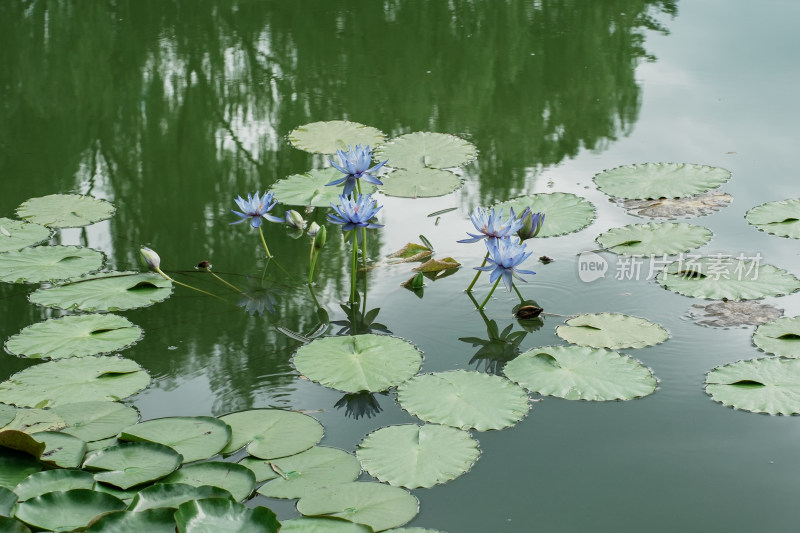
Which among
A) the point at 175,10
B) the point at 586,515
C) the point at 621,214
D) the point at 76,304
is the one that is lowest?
the point at 586,515

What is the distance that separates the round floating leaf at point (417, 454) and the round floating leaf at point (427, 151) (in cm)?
201

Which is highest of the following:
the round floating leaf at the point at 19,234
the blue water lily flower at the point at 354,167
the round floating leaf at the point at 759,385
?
the blue water lily flower at the point at 354,167

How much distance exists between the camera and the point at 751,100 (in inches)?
200

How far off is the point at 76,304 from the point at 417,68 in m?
3.03

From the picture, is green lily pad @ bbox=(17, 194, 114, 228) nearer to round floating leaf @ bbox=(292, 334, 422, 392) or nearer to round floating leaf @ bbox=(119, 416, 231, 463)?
round floating leaf @ bbox=(292, 334, 422, 392)

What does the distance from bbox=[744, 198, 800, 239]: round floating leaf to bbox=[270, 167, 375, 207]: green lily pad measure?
1666 millimetres

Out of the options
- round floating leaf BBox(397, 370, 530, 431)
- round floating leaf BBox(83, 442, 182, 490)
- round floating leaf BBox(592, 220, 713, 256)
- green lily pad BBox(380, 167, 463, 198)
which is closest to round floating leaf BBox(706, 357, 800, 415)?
round floating leaf BBox(397, 370, 530, 431)

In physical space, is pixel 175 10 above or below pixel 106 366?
above

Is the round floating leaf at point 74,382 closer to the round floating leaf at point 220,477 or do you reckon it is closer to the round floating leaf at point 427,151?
the round floating leaf at point 220,477

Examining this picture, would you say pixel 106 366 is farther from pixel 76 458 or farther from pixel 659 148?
pixel 659 148

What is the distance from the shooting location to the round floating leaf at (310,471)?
7.27 feet

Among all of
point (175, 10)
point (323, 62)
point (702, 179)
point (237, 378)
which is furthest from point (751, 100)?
point (175, 10)

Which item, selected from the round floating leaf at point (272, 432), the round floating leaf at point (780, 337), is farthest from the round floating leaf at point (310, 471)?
the round floating leaf at point (780, 337)

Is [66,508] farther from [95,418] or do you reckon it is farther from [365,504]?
[365,504]
